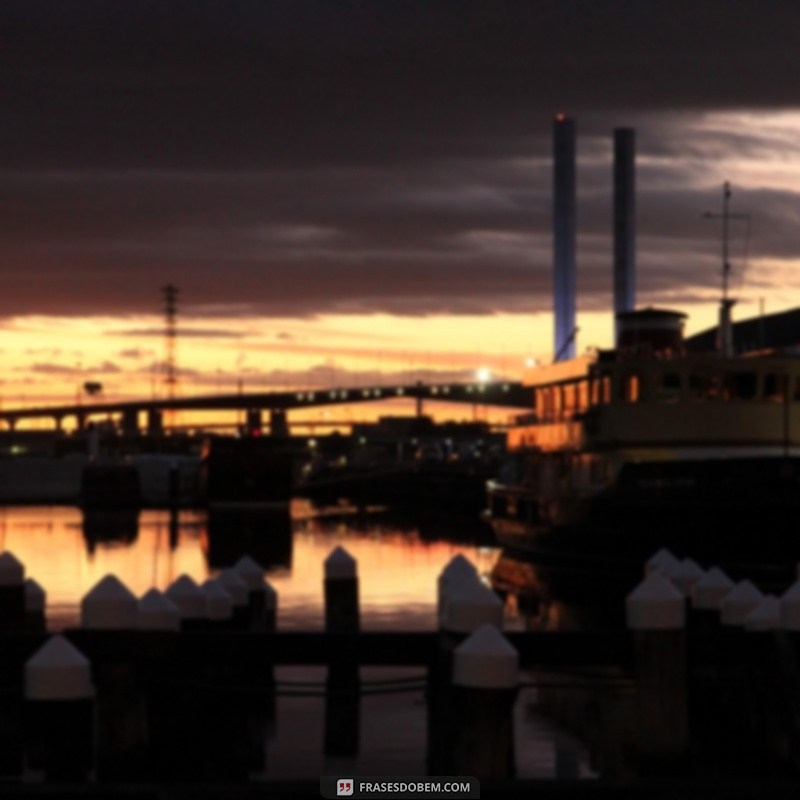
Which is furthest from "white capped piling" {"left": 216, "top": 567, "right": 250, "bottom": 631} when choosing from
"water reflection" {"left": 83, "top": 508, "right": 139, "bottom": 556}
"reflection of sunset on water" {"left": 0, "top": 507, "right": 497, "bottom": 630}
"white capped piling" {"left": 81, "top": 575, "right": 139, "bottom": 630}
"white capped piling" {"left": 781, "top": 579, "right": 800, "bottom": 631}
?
"water reflection" {"left": 83, "top": 508, "right": 139, "bottom": 556}

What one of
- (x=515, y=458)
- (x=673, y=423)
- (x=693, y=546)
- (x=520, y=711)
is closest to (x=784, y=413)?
(x=673, y=423)

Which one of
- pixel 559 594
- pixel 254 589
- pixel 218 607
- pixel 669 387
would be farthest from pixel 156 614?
pixel 669 387

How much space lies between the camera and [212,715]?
19.2m

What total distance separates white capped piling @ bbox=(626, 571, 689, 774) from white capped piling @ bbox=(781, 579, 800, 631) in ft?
3.92

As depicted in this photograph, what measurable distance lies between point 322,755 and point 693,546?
69.1 ft

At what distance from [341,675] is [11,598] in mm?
3394

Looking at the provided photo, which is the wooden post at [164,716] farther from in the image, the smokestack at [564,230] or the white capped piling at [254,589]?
the smokestack at [564,230]

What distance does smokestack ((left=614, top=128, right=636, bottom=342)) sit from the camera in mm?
131500

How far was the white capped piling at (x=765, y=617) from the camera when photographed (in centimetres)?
1673

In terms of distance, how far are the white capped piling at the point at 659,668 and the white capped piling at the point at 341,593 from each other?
591 centimetres

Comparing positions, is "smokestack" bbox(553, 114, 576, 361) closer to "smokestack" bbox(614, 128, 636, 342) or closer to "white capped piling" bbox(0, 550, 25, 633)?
"smokestack" bbox(614, 128, 636, 342)

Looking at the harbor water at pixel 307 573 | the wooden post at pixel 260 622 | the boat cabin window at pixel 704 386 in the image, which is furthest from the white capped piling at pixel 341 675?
the boat cabin window at pixel 704 386

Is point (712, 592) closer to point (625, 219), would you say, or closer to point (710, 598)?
point (710, 598)

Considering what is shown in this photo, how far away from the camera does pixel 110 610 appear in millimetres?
15453
